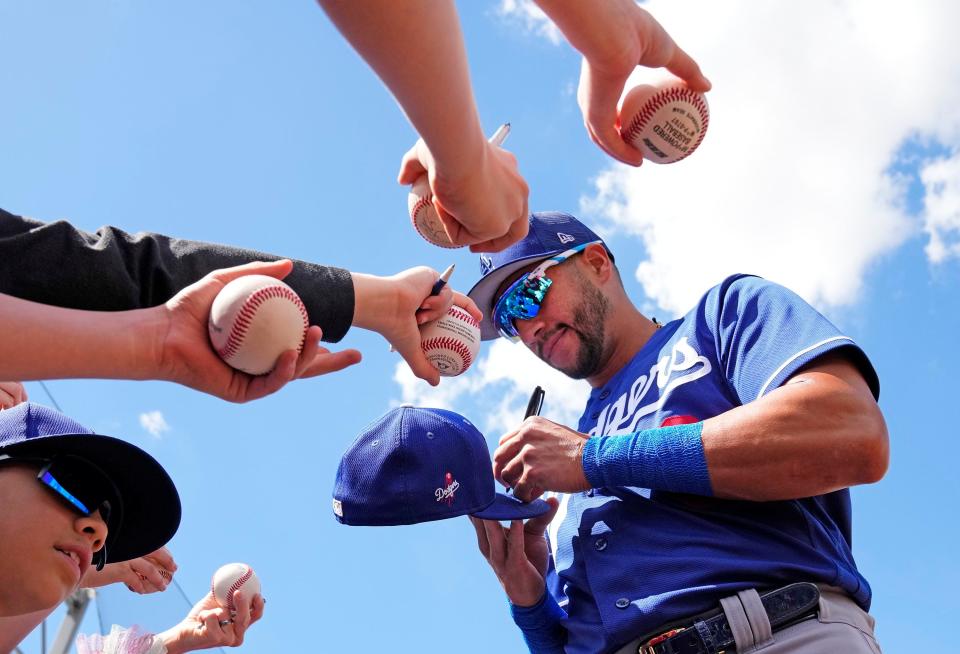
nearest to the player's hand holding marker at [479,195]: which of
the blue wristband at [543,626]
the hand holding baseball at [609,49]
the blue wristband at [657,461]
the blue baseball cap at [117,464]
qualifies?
the hand holding baseball at [609,49]

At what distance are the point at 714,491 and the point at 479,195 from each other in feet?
4.86

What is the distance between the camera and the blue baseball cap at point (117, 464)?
2.96 meters

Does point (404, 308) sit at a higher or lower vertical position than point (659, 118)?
lower

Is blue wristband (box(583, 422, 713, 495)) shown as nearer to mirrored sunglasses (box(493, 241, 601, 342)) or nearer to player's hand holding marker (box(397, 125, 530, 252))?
player's hand holding marker (box(397, 125, 530, 252))

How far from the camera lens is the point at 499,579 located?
4098 mm

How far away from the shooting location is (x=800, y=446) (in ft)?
10.0

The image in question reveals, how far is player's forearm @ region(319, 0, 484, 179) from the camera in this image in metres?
1.76

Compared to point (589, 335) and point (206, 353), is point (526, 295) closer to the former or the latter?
point (589, 335)

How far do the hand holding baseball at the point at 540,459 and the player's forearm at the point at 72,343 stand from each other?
1811 millimetres

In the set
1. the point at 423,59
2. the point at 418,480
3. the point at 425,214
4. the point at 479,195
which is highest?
the point at 423,59

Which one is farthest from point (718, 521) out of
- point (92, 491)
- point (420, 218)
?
point (92, 491)

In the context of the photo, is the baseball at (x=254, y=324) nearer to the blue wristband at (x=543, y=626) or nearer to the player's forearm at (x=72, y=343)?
the player's forearm at (x=72, y=343)

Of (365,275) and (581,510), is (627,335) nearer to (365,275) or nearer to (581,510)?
(581,510)

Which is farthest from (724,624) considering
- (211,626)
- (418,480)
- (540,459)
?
(211,626)
